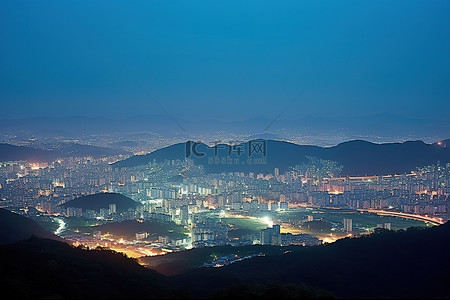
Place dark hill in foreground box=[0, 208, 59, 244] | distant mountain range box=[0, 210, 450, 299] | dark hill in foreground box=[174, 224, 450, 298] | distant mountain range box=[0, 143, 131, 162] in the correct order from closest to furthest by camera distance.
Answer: distant mountain range box=[0, 210, 450, 299]
dark hill in foreground box=[174, 224, 450, 298]
dark hill in foreground box=[0, 208, 59, 244]
distant mountain range box=[0, 143, 131, 162]

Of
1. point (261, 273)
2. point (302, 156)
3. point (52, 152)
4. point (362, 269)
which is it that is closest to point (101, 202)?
point (261, 273)

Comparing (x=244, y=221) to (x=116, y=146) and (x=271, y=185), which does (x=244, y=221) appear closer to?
(x=271, y=185)

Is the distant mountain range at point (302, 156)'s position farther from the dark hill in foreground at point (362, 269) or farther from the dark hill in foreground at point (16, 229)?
the dark hill in foreground at point (362, 269)

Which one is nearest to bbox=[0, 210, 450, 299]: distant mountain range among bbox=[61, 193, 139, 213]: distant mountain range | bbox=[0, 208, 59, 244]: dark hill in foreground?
bbox=[0, 208, 59, 244]: dark hill in foreground

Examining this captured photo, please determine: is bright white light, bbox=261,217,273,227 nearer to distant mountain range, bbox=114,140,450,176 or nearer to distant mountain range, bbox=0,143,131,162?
distant mountain range, bbox=114,140,450,176

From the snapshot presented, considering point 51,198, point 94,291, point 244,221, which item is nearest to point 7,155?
point 51,198

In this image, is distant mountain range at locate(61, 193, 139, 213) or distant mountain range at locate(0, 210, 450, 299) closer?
distant mountain range at locate(0, 210, 450, 299)

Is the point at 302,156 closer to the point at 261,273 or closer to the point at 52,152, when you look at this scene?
the point at 52,152
